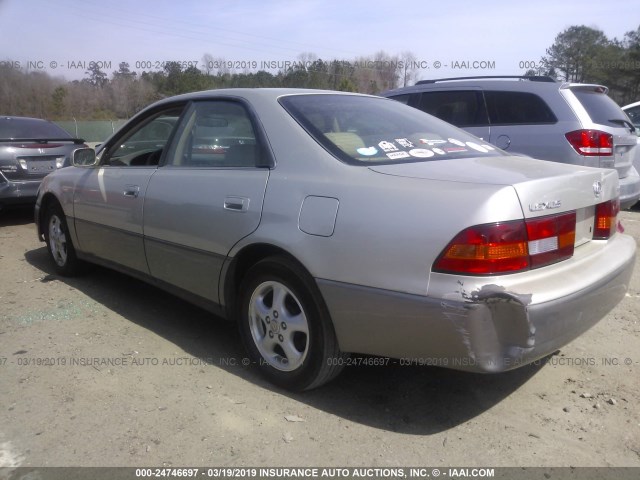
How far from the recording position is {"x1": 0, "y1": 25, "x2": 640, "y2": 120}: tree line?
22.7 m

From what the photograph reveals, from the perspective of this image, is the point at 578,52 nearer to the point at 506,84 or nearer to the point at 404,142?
the point at 506,84

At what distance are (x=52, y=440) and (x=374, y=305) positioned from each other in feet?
5.24

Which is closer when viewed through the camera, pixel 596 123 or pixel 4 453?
pixel 4 453

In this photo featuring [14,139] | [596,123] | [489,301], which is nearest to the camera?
[489,301]

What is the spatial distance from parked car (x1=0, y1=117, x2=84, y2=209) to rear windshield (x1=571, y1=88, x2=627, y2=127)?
233 inches

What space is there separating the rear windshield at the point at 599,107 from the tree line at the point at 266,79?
11197 mm

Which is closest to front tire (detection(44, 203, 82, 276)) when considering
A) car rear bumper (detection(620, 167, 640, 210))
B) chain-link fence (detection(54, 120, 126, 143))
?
car rear bumper (detection(620, 167, 640, 210))

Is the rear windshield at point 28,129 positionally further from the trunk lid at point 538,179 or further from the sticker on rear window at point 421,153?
the trunk lid at point 538,179

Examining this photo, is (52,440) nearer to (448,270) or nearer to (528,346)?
(448,270)

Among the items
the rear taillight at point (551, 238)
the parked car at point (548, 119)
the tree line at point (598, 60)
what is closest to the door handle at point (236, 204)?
the rear taillight at point (551, 238)

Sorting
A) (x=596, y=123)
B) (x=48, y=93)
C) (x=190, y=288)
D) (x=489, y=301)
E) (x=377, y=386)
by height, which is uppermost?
(x=48, y=93)

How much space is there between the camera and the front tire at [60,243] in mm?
4746

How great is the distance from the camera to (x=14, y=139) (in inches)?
286

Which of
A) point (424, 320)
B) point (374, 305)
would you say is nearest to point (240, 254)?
point (374, 305)
